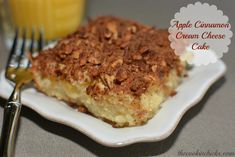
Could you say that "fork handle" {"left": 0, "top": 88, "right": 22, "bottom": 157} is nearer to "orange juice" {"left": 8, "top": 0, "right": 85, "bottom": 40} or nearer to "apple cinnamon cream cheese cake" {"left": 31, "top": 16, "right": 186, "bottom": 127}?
"apple cinnamon cream cheese cake" {"left": 31, "top": 16, "right": 186, "bottom": 127}

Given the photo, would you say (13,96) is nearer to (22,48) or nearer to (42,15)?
(22,48)

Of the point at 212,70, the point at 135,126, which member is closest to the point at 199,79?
the point at 212,70

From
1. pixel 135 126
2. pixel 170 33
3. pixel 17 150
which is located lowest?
pixel 17 150

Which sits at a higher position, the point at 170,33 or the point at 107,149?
the point at 170,33

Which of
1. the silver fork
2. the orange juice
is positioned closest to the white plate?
the silver fork

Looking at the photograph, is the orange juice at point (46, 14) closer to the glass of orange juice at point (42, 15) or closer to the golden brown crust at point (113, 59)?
the glass of orange juice at point (42, 15)

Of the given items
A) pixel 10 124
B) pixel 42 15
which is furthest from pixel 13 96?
pixel 42 15

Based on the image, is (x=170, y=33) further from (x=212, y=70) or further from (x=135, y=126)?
(x=135, y=126)
